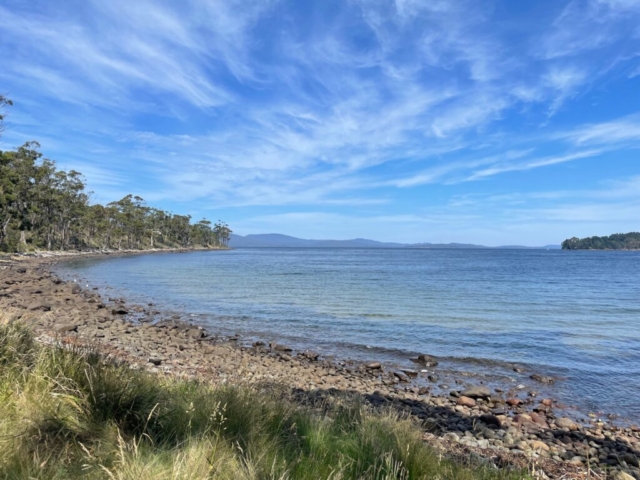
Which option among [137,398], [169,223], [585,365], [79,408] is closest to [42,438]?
[79,408]

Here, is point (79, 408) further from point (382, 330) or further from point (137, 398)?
point (382, 330)

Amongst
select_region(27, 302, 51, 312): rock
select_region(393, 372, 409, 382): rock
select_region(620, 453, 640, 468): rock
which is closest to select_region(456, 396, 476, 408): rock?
select_region(393, 372, 409, 382): rock

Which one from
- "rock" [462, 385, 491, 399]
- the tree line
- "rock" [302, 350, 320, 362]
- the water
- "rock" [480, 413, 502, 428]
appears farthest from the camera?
the tree line

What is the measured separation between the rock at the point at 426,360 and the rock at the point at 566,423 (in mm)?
4300

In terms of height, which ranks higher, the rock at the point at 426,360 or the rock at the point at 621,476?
the rock at the point at 621,476

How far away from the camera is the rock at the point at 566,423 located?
25.2 feet

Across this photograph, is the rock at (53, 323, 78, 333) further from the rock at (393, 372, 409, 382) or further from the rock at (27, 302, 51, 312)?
the rock at (393, 372, 409, 382)

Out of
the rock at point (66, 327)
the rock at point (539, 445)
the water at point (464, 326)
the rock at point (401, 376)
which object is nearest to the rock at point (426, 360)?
the water at point (464, 326)

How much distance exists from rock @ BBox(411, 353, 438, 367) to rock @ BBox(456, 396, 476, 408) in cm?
303

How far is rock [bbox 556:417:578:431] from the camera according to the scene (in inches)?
303

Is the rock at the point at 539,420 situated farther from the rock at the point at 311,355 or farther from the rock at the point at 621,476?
the rock at the point at 311,355

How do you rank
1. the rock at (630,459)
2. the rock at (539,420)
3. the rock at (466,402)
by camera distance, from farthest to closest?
the rock at (466,402) < the rock at (539,420) < the rock at (630,459)

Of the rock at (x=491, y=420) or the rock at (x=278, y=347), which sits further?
the rock at (x=278, y=347)

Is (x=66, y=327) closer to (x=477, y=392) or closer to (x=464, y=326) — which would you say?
(x=477, y=392)
